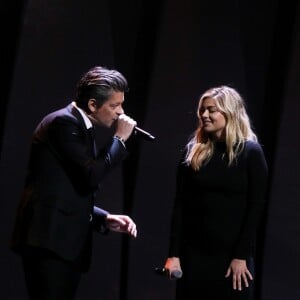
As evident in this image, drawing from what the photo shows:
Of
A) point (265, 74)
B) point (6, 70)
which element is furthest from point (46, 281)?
point (265, 74)

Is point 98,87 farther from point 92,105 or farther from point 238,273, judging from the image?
point 238,273

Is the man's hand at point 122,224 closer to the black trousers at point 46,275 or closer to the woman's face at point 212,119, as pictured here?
the black trousers at point 46,275

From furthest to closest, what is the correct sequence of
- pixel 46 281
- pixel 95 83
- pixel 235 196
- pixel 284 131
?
pixel 284 131 → pixel 235 196 → pixel 95 83 → pixel 46 281

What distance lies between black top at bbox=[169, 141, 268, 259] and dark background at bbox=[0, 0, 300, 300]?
88cm

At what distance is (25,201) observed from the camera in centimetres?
176

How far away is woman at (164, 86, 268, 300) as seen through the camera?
6.55 ft

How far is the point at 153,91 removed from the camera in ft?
9.55

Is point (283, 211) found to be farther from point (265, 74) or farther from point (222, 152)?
point (222, 152)

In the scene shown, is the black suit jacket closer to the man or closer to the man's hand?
the man

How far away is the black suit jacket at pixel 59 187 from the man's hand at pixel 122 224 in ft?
0.45

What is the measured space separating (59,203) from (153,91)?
1.29 meters

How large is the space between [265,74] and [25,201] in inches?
61.7

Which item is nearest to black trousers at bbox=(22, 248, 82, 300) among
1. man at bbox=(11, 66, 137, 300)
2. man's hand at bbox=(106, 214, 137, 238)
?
man at bbox=(11, 66, 137, 300)

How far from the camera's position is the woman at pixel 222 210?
1996 millimetres
